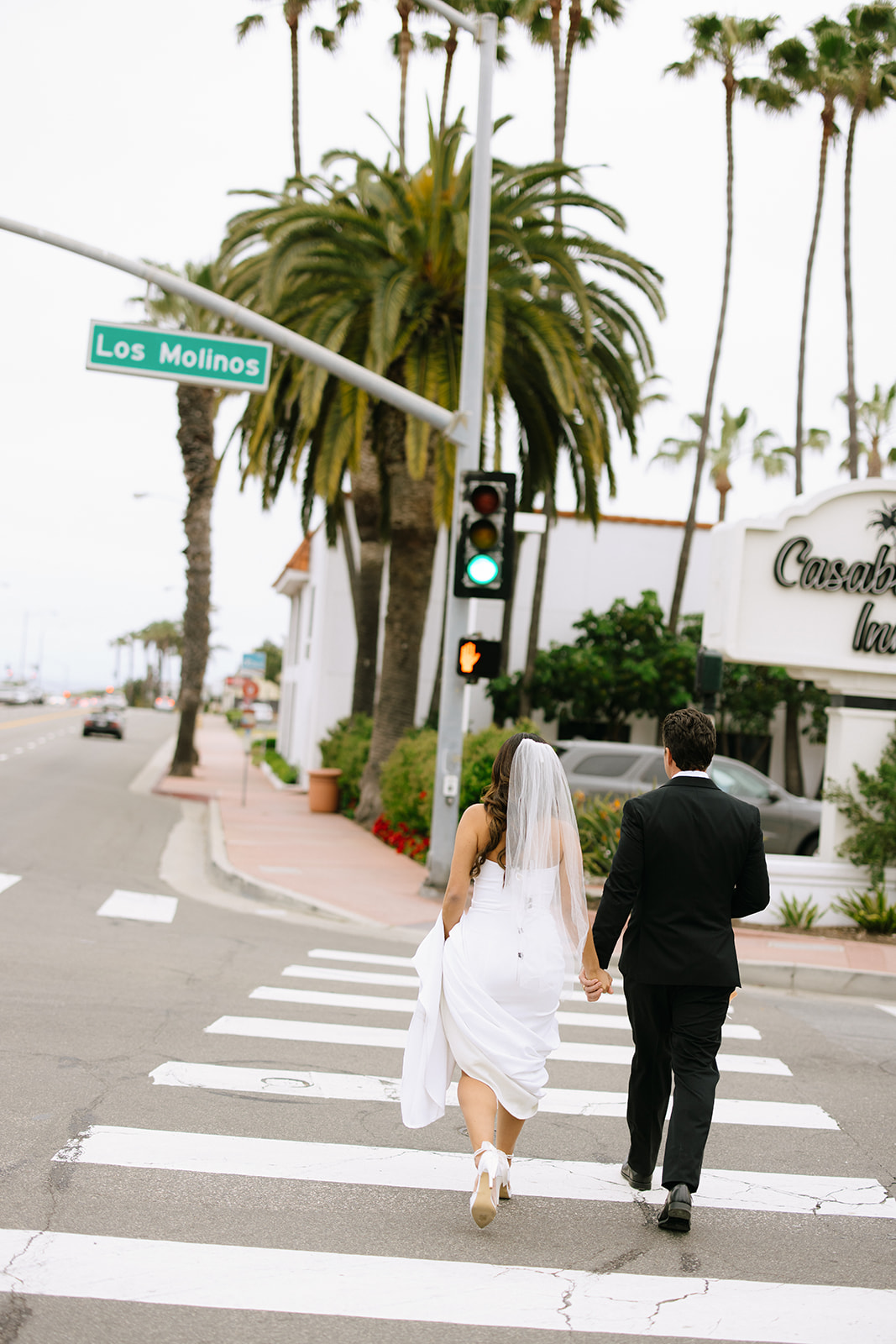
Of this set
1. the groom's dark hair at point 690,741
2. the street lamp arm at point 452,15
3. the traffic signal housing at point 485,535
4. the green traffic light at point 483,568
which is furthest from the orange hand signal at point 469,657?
the groom's dark hair at point 690,741

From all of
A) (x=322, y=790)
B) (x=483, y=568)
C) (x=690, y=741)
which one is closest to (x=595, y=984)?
(x=690, y=741)

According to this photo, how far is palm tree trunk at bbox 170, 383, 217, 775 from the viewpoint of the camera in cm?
2983

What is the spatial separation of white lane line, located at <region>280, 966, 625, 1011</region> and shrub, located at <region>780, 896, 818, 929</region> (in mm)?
4092

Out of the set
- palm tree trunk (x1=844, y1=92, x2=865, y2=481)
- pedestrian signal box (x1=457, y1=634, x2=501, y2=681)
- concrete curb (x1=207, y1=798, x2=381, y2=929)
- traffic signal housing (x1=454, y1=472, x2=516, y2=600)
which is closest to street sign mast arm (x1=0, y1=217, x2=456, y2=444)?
traffic signal housing (x1=454, y1=472, x2=516, y2=600)

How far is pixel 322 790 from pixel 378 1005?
16.1 metres

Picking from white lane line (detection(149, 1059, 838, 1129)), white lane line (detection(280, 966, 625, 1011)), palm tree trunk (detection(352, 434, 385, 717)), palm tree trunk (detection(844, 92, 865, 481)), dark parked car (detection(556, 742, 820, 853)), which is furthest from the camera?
palm tree trunk (detection(844, 92, 865, 481))

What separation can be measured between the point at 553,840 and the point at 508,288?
13845 mm

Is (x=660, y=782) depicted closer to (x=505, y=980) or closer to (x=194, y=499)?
(x=505, y=980)

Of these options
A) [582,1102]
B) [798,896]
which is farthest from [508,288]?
[582,1102]

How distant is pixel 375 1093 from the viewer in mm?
6352

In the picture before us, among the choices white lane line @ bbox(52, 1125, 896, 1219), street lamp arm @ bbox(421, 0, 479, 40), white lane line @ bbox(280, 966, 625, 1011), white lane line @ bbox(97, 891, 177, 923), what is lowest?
white lane line @ bbox(97, 891, 177, 923)

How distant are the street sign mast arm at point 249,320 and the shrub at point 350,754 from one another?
10.7m

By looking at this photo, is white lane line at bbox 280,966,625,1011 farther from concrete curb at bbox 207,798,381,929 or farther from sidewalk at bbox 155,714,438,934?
concrete curb at bbox 207,798,381,929

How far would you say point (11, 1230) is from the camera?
420 centimetres
